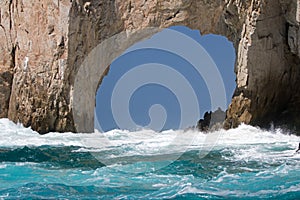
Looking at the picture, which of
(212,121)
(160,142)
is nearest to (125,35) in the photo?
(160,142)

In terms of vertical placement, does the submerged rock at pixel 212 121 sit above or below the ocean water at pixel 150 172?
below

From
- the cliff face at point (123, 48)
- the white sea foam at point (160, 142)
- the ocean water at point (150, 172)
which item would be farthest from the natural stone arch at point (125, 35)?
Result: the ocean water at point (150, 172)

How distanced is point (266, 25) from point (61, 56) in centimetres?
1037

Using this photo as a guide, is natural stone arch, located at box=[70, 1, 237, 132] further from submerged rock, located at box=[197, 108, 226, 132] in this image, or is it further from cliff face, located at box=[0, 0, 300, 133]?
submerged rock, located at box=[197, 108, 226, 132]

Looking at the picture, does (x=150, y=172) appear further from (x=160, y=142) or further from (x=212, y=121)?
(x=212, y=121)

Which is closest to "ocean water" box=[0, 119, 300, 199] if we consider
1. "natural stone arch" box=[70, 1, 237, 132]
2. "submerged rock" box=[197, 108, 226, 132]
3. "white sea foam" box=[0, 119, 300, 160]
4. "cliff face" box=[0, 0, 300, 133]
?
"white sea foam" box=[0, 119, 300, 160]

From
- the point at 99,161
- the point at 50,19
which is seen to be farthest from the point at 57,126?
the point at 99,161

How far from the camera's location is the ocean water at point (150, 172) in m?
9.15

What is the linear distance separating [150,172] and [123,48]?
16235mm

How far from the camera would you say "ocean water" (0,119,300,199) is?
30.0 ft

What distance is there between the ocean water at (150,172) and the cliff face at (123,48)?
6.42 meters

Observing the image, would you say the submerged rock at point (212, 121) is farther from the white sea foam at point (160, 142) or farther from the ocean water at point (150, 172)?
the ocean water at point (150, 172)

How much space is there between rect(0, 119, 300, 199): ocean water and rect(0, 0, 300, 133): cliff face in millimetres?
6419

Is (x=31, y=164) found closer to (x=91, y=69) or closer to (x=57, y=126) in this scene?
(x=57, y=126)
